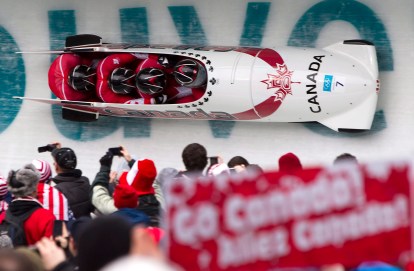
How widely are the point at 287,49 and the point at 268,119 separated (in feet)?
2.07

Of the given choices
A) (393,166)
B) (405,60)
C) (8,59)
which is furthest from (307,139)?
(393,166)

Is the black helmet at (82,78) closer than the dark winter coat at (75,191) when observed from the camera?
No

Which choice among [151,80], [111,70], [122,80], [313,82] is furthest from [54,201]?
[313,82]

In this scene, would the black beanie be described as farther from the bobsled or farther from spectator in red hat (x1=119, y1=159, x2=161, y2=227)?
the bobsled

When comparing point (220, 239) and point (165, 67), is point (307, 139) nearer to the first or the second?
point (165, 67)

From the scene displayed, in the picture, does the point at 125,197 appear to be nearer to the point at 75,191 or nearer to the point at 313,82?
the point at 75,191

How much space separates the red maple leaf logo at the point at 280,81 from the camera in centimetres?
752

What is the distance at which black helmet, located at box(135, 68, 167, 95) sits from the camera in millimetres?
7738

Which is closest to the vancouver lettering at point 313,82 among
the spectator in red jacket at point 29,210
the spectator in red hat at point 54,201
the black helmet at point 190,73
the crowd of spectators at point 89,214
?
the black helmet at point 190,73

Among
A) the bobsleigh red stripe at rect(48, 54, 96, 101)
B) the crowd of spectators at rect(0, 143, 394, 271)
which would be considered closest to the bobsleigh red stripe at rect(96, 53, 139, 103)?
the bobsleigh red stripe at rect(48, 54, 96, 101)

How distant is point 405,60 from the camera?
7.82 metres

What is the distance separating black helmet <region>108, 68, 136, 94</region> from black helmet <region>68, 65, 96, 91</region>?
0.32 m

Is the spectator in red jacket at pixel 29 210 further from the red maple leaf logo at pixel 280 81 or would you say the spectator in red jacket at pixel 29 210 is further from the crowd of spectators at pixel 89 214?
the red maple leaf logo at pixel 280 81

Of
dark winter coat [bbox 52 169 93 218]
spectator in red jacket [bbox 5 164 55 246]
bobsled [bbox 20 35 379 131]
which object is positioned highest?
bobsled [bbox 20 35 379 131]
